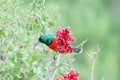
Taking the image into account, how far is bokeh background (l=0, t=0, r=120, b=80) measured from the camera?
9.02 m

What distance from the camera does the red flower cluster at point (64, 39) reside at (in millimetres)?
2883

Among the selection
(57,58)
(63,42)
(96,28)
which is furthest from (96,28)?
(63,42)

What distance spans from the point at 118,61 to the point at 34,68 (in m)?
6.58

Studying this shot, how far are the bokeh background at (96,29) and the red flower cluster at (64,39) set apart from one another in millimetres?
5508

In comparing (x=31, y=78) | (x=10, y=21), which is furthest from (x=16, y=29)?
(x=31, y=78)

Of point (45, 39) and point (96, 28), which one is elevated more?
point (96, 28)

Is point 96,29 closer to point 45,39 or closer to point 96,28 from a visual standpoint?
point 96,28

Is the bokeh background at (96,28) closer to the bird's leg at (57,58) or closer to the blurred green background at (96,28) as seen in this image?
the blurred green background at (96,28)

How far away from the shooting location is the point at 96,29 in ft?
32.0

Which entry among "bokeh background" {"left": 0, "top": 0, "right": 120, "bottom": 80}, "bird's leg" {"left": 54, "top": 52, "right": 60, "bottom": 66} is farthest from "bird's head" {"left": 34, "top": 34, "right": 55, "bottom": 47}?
"bokeh background" {"left": 0, "top": 0, "right": 120, "bottom": 80}

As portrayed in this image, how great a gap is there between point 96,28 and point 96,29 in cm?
2

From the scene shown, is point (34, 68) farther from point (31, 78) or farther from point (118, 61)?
point (118, 61)

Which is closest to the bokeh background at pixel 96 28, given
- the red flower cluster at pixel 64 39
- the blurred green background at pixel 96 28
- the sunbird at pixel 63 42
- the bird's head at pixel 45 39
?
the blurred green background at pixel 96 28

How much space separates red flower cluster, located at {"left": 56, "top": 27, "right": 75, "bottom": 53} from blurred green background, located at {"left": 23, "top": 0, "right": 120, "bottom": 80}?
551cm
